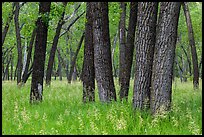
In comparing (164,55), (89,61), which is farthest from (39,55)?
(164,55)

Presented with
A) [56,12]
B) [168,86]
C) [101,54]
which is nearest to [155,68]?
[168,86]

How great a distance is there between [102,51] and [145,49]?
159cm

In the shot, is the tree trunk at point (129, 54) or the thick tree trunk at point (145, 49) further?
the tree trunk at point (129, 54)

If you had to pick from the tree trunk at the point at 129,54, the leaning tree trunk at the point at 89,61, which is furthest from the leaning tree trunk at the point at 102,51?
the tree trunk at the point at 129,54

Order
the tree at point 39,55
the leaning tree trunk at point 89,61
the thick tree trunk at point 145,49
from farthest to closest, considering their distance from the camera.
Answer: the tree at point 39,55 → the leaning tree trunk at point 89,61 → the thick tree trunk at point 145,49

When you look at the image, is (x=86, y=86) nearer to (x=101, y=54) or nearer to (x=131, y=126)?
(x=101, y=54)

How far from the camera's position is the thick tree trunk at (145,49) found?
27.0 ft

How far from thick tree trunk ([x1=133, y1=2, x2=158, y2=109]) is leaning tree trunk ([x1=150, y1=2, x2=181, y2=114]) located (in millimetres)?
472

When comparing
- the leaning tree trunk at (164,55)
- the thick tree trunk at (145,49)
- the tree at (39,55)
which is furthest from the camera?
the tree at (39,55)

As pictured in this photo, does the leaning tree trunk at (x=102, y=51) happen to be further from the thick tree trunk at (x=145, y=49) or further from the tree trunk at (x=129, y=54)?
the tree trunk at (x=129, y=54)

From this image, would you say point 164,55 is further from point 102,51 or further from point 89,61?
point 89,61

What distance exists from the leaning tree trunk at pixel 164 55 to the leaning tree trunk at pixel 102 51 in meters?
2.05

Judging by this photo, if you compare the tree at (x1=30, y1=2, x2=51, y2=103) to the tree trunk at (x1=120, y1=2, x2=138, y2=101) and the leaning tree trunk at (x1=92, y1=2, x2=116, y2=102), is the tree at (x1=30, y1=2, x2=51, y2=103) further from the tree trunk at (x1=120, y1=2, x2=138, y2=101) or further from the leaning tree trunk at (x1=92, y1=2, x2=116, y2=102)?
the tree trunk at (x1=120, y1=2, x2=138, y2=101)

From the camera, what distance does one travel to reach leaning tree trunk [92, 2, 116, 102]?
9.59 metres
